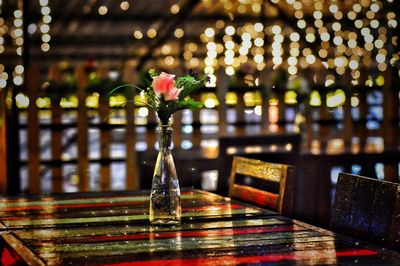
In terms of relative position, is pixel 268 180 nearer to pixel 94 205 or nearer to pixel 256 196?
pixel 256 196

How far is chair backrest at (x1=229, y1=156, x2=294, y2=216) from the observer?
269 centimetres

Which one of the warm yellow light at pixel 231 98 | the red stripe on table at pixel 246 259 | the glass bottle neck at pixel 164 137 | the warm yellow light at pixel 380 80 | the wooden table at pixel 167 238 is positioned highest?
the warm yellow light at pixel 380 80

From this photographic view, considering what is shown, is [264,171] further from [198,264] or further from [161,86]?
[198,264]

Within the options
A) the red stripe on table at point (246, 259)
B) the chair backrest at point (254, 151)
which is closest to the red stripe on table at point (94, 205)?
the red stripe on table at point (246, 259)

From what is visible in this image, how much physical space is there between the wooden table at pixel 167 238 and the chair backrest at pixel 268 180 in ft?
0.41

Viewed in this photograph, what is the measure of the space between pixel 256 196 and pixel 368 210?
32.5 inches

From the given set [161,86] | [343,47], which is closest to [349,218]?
[161,86]

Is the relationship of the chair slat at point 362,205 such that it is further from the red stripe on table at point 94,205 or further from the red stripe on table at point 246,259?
the red stripe on table at point 94,205

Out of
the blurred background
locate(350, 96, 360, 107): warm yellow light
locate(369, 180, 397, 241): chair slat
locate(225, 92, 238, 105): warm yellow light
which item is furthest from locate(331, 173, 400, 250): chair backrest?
locate(350, 96, 360, 107): warm yellow light

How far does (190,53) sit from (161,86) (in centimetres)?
1001

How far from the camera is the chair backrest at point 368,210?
204 cm

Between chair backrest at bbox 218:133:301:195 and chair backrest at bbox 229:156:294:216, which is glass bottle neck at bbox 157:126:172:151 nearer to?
chair backrest at bbox 229:156:294:216

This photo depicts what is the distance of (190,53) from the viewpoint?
12.2 m

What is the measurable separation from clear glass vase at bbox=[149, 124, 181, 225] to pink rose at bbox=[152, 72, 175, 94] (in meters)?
0.12
